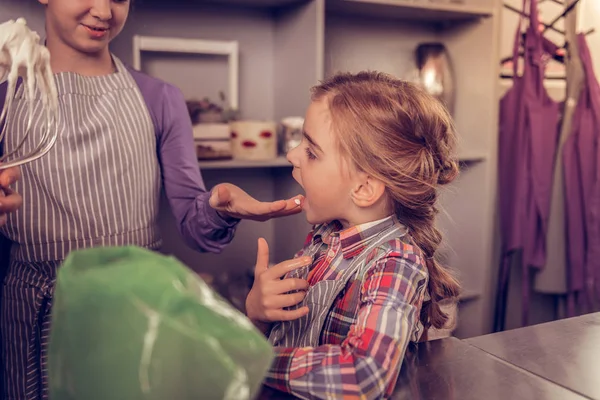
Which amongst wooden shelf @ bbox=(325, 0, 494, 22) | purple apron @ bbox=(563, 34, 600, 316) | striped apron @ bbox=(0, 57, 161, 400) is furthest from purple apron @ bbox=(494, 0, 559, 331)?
striped apron @ bbox=(0, 57, 161, 400)

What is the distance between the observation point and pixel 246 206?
3.51ft

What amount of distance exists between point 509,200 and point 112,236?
4.62 feet

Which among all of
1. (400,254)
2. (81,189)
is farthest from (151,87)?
(400,254)

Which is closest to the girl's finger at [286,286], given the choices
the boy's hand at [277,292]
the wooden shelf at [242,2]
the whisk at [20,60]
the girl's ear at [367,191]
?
the boy's hand at [277,292]

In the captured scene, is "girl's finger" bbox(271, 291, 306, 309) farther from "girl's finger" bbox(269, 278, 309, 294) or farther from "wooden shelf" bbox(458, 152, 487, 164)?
"wooden shelf" bbox(458, 152, 487, 164)

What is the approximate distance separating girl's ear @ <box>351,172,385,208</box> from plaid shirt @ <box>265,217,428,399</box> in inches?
1.4

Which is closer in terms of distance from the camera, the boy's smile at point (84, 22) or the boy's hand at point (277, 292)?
the boy's hand at point (277, 292)

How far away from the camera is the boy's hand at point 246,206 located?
3.31 ft

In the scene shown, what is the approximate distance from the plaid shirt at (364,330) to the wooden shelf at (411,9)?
3.59 ft

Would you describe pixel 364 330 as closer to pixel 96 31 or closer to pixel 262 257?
pixel 262 257

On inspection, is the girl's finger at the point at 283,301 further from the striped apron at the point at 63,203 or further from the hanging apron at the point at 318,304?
the striped apron at the point at 63,203

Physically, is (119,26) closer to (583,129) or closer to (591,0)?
(583,129)

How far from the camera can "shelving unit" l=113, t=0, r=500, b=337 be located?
5.92 ft

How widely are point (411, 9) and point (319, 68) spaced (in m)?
0.44
